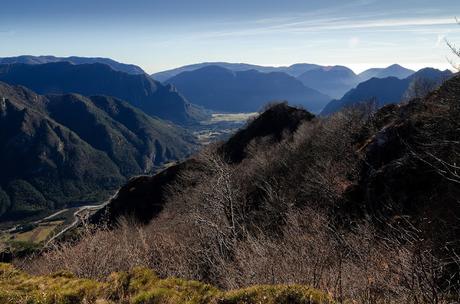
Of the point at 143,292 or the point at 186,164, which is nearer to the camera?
the point at 143,292

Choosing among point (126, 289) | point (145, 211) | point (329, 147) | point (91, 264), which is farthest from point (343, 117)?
point (126, 289)

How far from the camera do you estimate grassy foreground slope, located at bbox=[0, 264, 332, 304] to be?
42.1ft

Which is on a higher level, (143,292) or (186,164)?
(143,292)

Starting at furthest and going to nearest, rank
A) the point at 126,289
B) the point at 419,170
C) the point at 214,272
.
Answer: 1. the point at 419,170
2. the point at 214,272
3. the point at 126,289

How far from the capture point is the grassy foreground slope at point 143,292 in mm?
12820

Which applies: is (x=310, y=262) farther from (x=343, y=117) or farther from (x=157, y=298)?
(x=343, y=117)

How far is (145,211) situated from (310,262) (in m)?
77.2

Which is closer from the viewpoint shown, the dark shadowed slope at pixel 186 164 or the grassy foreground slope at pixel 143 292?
the grassy foreground slope at pixel 143 292

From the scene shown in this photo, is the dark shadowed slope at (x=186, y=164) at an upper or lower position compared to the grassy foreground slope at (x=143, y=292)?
lower

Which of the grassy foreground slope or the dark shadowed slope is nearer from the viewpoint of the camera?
the grassy foreground slope

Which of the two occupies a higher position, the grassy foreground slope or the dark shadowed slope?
the grassy foreground slope

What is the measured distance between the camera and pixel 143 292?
48.5 ft

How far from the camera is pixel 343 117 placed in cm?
7019

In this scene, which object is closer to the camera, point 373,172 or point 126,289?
point 126,289
